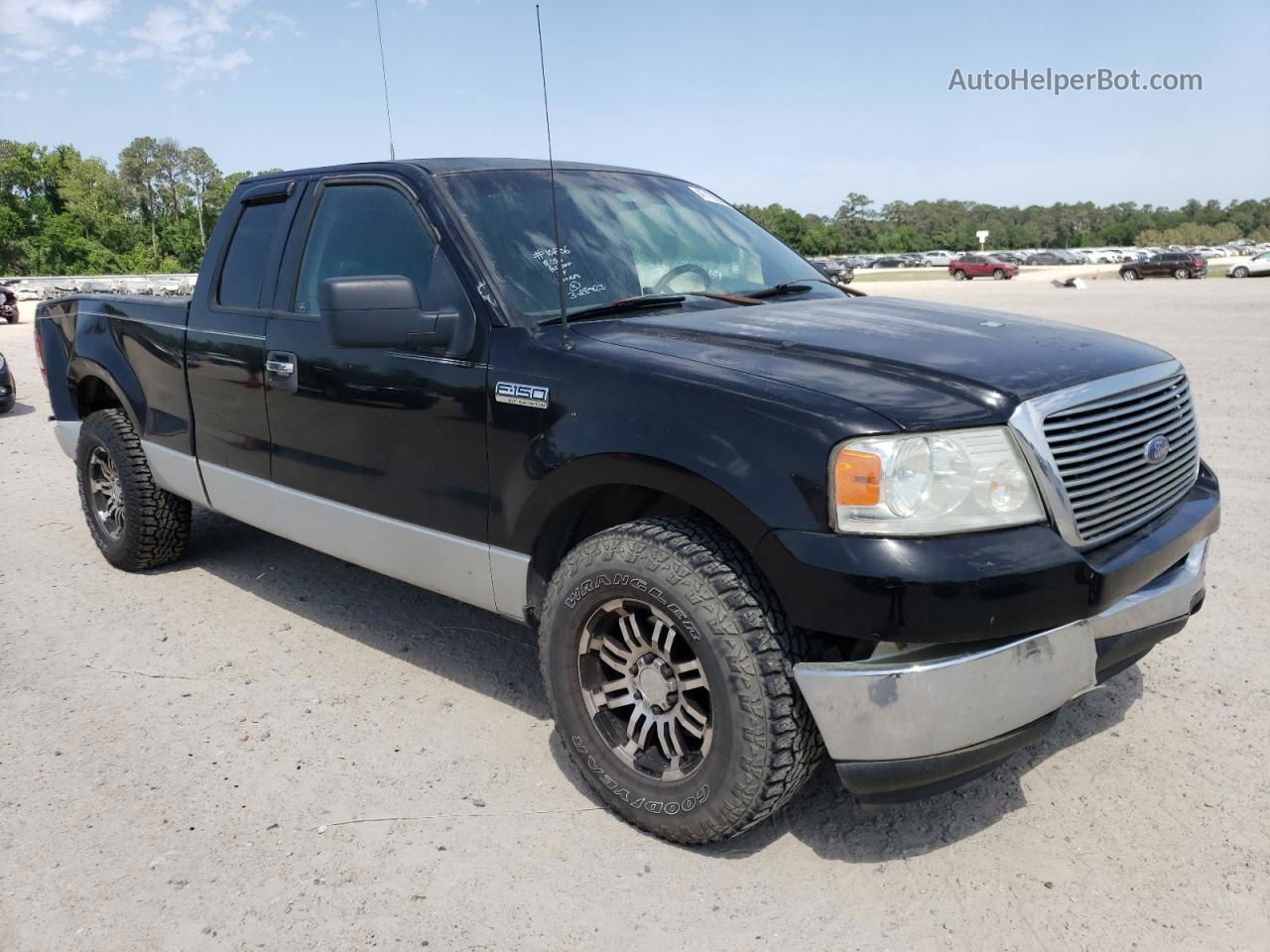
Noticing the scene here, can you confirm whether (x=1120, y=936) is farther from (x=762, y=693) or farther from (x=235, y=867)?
(x=235, y=867)

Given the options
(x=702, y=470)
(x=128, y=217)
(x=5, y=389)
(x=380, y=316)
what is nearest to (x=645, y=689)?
(x=702, y=470)

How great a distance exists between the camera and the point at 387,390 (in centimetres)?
348

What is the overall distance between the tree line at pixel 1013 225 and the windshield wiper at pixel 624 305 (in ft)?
318

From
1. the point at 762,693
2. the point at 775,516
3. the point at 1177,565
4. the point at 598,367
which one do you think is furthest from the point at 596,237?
the point at 1177,565

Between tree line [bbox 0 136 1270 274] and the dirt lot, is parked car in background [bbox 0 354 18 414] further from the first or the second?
tree line [bbox 0 136 1270 274]

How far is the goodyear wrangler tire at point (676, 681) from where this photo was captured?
8.42 ft

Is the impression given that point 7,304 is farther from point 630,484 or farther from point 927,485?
point 927,485

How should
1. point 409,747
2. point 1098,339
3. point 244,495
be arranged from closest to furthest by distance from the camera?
point 1098,339 < point 409,747 < point 244,495

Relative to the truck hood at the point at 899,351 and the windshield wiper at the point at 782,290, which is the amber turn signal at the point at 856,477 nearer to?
the truck hood at the point at 899,351

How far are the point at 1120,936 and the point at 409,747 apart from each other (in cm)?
221

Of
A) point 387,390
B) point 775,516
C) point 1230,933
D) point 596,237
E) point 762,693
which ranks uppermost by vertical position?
point 596,237

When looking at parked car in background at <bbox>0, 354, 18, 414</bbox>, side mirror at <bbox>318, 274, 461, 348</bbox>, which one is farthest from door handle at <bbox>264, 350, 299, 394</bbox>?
parked car in background at <bbox>0, 354, 18, 414</bbox>

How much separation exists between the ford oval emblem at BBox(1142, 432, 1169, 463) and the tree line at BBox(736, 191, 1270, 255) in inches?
3838

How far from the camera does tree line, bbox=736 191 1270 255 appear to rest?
111 metres
